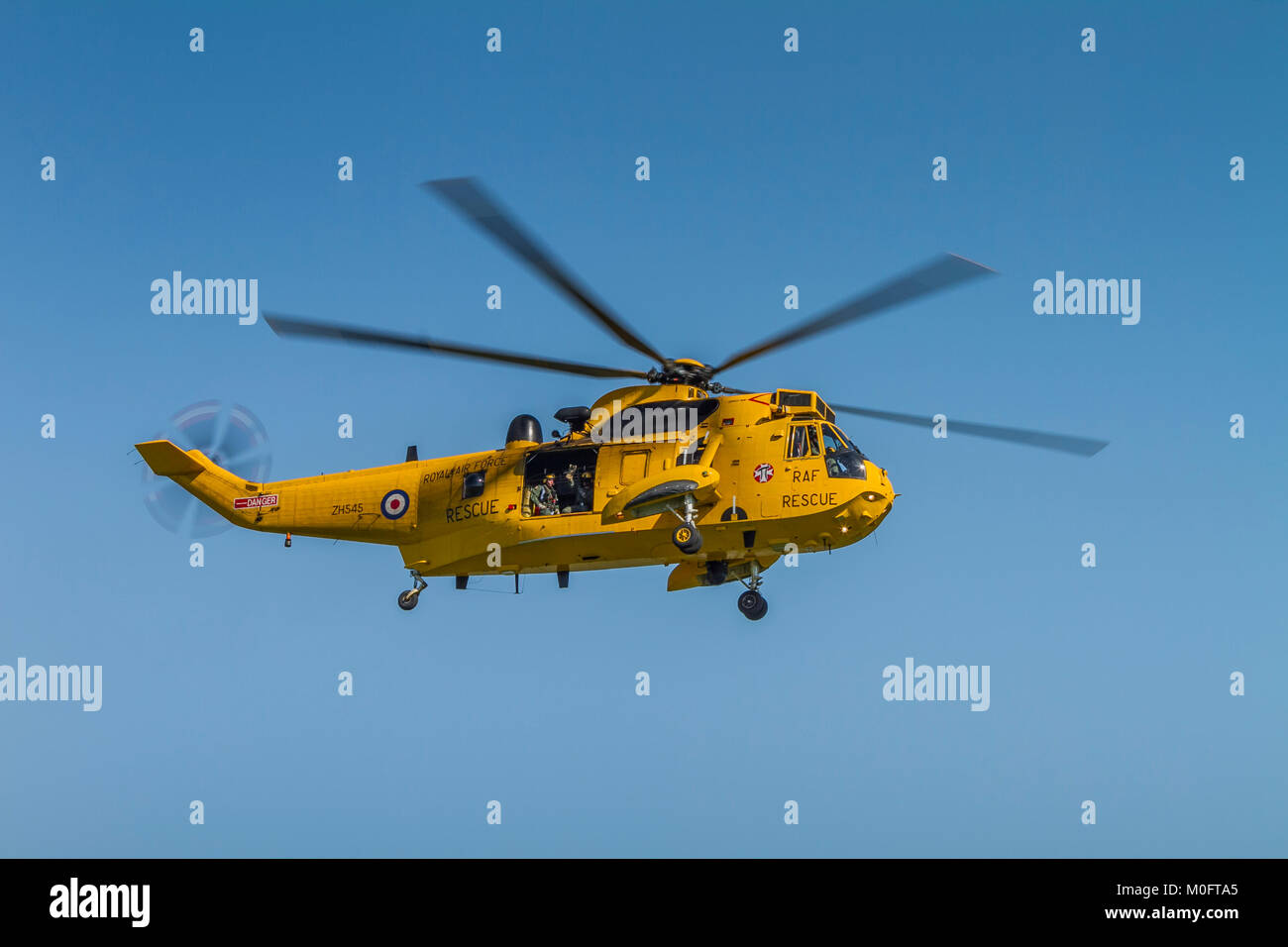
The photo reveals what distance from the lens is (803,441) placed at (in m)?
30.2

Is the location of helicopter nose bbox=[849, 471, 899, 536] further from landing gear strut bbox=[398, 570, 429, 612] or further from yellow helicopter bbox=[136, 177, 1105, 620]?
landing gear strut bbox=[398, 570, 429, 612]

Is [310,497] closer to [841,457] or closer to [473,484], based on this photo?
[473,484]

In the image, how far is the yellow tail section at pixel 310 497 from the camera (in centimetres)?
3359

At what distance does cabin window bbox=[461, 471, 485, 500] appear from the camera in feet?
106

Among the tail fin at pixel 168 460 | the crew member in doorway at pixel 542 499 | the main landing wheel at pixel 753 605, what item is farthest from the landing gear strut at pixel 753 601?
the tail fin at pixel 168 460

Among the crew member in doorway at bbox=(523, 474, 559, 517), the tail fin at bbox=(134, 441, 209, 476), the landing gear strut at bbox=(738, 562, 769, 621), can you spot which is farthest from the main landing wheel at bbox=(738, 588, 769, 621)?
the tail fin at bbox=(134, 441, 209, 476)

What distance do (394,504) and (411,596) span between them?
2.10m

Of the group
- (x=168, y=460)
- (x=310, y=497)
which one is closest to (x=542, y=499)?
(x=310, y=497)

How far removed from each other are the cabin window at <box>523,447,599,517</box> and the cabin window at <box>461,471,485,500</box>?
1105 millimetres

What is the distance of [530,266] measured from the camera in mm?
25969
